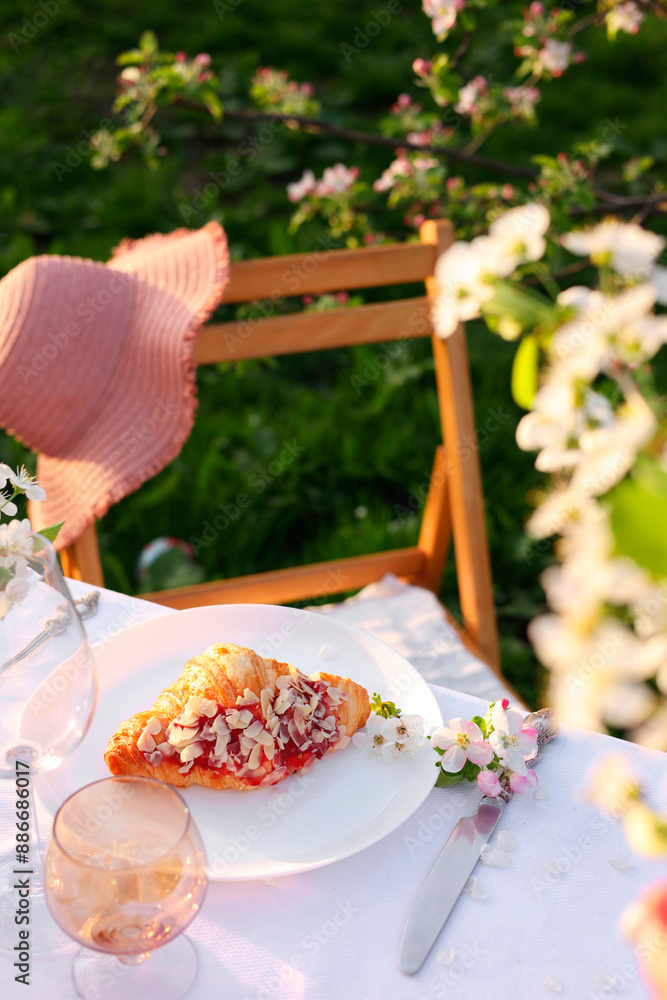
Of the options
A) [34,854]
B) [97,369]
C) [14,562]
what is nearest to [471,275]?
[14,562]

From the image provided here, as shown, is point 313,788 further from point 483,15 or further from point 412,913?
point 483,15

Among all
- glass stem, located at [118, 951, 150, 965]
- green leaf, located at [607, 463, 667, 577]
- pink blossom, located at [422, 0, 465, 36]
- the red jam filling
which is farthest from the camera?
pink blossom, located at [422, 0, 465, 36]

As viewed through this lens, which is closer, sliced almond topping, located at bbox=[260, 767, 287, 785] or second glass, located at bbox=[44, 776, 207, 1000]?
second glass, located at bbox=[44, 776, 207, 1000]

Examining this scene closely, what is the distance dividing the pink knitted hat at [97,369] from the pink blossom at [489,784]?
2.54 feet

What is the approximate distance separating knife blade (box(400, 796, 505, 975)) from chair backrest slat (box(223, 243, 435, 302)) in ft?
3.21

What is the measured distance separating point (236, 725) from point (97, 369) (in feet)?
2.70

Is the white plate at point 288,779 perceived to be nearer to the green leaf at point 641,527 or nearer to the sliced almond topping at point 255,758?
the sliced almond topping at point 255,758

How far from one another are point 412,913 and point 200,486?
184cm

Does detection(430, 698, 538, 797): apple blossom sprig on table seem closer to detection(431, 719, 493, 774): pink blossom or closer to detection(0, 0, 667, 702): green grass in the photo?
detection(431, 719, 493, 774): pink blossom

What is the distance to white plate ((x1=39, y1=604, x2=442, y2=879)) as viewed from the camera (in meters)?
0.80

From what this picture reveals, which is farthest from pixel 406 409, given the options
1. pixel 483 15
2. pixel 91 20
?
pixel 91 20

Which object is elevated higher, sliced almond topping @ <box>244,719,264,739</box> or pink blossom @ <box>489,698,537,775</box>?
sliced almond topping @ <box>244,719,264,739</box>

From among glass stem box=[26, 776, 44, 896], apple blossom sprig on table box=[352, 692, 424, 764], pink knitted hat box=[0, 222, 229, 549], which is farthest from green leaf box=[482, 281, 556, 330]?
pink knitted hat box=[0, 222, 229, 549]

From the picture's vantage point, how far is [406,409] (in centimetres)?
285
